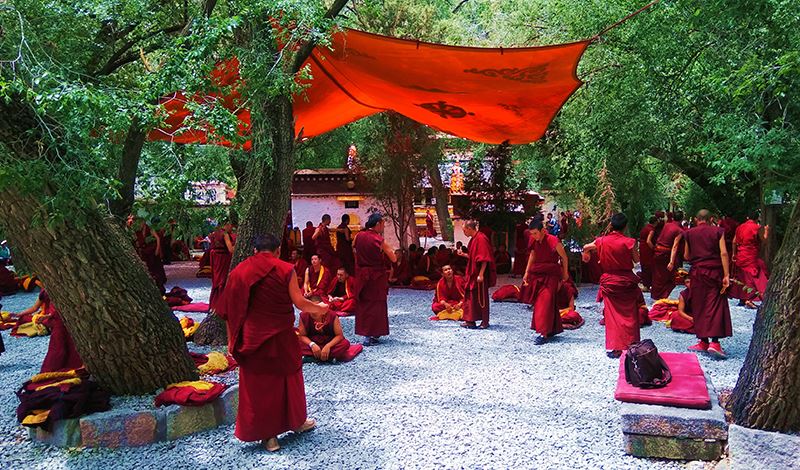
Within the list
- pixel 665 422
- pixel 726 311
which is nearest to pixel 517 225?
pixel 726 311

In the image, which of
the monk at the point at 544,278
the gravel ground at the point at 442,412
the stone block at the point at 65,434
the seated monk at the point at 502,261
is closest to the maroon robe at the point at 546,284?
the monk at the point at 544,278

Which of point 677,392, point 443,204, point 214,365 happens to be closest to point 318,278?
point 214,365

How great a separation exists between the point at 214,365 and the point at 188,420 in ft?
4.08

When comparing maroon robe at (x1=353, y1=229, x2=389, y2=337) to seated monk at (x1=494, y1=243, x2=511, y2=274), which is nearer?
maroon robe at (x1=353, y1=229, x2=389, y2=337)

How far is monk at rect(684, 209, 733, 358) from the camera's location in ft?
22.0

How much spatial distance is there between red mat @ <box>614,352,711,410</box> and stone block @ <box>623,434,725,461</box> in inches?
8.9

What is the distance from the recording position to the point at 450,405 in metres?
5.25

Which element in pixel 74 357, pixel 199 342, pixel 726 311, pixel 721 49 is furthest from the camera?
pixel 721 49

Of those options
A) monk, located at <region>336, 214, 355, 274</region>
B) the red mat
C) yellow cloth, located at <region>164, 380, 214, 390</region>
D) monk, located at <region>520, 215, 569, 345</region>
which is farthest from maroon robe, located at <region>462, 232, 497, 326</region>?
monk, located at <region>336, 214, 355, 274</region>

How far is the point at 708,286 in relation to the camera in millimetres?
6836

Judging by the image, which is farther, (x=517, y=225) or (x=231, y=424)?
(x=517, y=225)

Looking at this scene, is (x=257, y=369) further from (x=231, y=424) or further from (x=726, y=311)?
(x=726, y=311)

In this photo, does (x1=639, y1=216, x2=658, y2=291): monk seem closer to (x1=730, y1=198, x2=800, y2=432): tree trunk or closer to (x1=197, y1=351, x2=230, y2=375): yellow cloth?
(x1=730, y1=198, x2=800, y2=432): tree trunk

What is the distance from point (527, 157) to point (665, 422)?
50.4 ft
